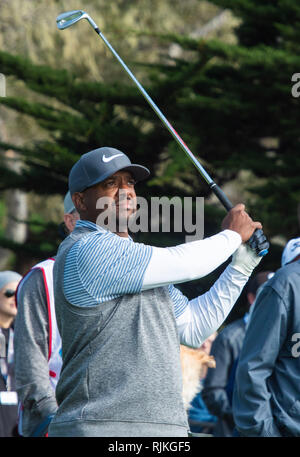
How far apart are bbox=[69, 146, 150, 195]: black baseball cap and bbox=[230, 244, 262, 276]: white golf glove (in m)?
0.51

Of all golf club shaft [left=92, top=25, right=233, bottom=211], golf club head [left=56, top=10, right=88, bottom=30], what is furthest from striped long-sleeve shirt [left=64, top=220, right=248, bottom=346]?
golf club head [left=56, top=10, right=88, bottom=30]

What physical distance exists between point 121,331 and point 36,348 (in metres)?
1.32

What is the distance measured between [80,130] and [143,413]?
23.8 feet

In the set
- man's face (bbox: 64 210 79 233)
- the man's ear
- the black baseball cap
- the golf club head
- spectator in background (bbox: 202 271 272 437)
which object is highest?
the golf club head

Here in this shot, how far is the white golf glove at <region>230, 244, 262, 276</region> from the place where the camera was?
3.07m

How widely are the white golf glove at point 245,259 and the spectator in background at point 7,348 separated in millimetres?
1986

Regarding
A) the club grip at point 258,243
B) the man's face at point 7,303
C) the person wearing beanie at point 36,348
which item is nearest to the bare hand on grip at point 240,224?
the club grip at point 258,243

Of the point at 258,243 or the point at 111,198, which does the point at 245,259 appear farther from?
the point at 111,198

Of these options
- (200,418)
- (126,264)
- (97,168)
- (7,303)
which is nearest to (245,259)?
(126,264)

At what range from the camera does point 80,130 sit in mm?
9688

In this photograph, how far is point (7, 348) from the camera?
556 centimetres

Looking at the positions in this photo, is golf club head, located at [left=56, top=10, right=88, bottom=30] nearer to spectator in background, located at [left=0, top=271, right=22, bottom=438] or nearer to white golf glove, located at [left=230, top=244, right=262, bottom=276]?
white golf glove, located at [left=230, top=244, right=262, bottom=276]

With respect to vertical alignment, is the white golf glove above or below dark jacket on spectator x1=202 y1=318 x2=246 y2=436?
above
